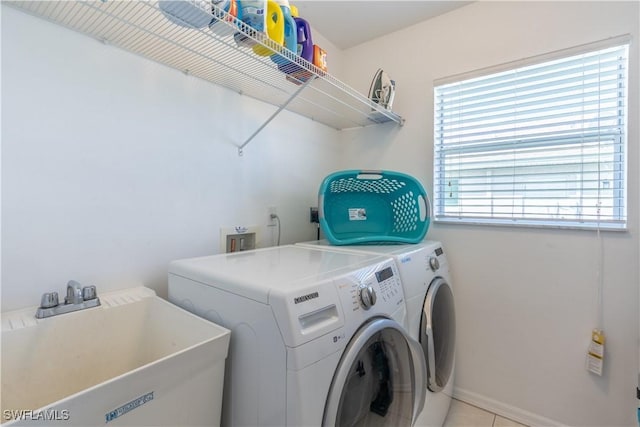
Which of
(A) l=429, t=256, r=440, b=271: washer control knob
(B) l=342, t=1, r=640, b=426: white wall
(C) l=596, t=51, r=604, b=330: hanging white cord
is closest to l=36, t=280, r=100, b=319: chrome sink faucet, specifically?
(A) l=429, t=256, r=440, b=271: washer control knob

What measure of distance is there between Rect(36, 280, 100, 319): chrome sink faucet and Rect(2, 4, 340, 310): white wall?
10 cm

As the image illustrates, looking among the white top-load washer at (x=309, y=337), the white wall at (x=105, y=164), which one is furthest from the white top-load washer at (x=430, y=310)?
the white wall at (x=105, y=164)

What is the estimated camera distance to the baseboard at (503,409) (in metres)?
1.54

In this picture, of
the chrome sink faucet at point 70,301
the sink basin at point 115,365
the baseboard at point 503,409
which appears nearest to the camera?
the sink basin at point 115,365

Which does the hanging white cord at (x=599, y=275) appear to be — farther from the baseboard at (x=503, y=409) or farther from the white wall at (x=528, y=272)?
the baseboard at (x=503, y=409)

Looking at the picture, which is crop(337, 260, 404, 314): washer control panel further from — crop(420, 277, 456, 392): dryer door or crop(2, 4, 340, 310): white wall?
crop(2, 4, 340, 310): white wall

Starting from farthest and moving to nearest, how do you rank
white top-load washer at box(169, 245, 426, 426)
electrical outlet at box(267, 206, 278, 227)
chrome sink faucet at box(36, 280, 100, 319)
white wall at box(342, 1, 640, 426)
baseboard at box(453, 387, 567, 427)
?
electrical outlet at box(267, 206, 278, 227) < baseboard at box(453, 387, 567, 427) < white wall at box(342, 1, 640, 426) < chrome sink faucet at box(36, 280, 100, 319) < white top-load washer at box(169, 245, 426, 426)

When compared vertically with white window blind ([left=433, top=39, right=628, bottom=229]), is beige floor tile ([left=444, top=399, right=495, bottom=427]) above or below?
below

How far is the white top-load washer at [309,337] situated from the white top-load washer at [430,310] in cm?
12

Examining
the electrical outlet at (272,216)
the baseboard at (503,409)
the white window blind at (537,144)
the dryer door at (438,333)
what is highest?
the white window blind at (537,144)

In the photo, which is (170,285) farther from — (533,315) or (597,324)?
(597,324)

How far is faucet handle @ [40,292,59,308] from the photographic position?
861 millimetres

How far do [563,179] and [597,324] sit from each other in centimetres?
73

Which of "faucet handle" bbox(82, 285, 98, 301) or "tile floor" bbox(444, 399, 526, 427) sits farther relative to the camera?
"tile floor" bbox(444, 399, 526, 427)
